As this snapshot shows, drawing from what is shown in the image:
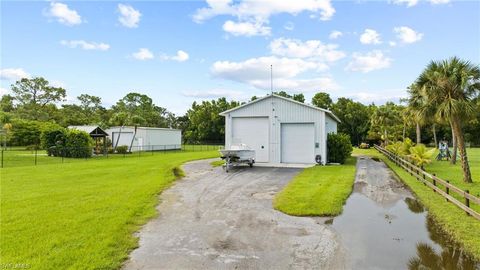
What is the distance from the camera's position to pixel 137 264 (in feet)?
15.0

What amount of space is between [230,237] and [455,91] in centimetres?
1148

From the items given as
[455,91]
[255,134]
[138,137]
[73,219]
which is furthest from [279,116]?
[138,137]

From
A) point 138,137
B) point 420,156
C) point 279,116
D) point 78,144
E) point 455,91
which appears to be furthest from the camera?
point 138,137

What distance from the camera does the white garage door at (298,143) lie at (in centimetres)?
1912

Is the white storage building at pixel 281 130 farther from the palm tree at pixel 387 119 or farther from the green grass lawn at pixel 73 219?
the palm tree at pixel 387 119

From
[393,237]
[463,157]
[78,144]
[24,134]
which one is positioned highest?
[24,134]

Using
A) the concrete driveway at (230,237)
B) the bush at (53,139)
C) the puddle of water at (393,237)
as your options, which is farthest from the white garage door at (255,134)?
the bush at (53,139)

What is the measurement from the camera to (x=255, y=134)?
786 inches

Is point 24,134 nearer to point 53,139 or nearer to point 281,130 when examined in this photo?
point 53,139

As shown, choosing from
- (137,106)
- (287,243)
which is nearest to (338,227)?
(287,243)

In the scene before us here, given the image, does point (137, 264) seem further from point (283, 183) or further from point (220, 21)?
point (220, 21)

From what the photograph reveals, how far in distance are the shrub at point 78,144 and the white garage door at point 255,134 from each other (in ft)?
43.9

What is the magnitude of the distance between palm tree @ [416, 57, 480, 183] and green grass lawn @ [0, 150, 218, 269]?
11.0 metres

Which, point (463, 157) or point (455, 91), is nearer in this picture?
point (463, 157)
